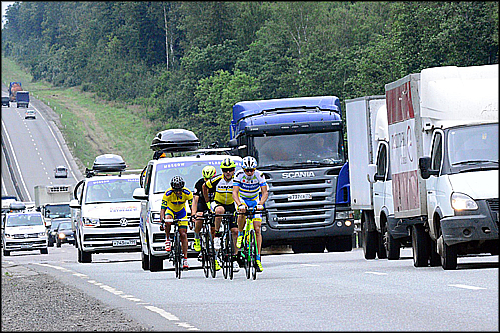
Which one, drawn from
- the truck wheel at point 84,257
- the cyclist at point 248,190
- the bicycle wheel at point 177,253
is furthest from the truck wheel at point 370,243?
the truck wheel at point 84,257

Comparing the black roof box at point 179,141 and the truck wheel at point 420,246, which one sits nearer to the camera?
the truck wheel at point 420,246

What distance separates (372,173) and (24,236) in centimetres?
2594

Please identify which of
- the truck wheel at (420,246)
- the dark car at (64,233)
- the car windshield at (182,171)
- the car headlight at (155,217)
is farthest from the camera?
the dark car at (64,233)

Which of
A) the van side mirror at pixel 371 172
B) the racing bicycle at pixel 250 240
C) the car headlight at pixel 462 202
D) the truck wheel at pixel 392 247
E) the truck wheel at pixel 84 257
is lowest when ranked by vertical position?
the truck wheel at pixel 84 257

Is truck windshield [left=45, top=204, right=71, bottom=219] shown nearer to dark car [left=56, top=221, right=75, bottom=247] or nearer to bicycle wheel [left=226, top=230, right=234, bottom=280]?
dark car [left=56, top=221, right=75, bottom=247]

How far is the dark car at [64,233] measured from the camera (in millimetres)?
57156

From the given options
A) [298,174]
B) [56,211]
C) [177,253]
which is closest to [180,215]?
[177,253]

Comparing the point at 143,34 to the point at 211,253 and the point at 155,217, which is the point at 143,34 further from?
the point at 155,217

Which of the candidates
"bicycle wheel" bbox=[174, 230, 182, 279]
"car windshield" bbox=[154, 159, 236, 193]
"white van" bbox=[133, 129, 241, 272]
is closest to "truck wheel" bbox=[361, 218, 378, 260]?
"white van" bbox=[133, 129, 241, 272]

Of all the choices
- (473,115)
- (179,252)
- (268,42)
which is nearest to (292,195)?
(179,252)

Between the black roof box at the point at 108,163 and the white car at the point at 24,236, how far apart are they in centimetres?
1193

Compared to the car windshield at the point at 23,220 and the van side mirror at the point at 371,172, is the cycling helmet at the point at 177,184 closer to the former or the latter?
the van side mirror at the point at 371,172

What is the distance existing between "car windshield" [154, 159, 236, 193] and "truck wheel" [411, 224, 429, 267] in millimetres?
4530

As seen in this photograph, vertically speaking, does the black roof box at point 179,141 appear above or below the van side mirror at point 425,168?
above
